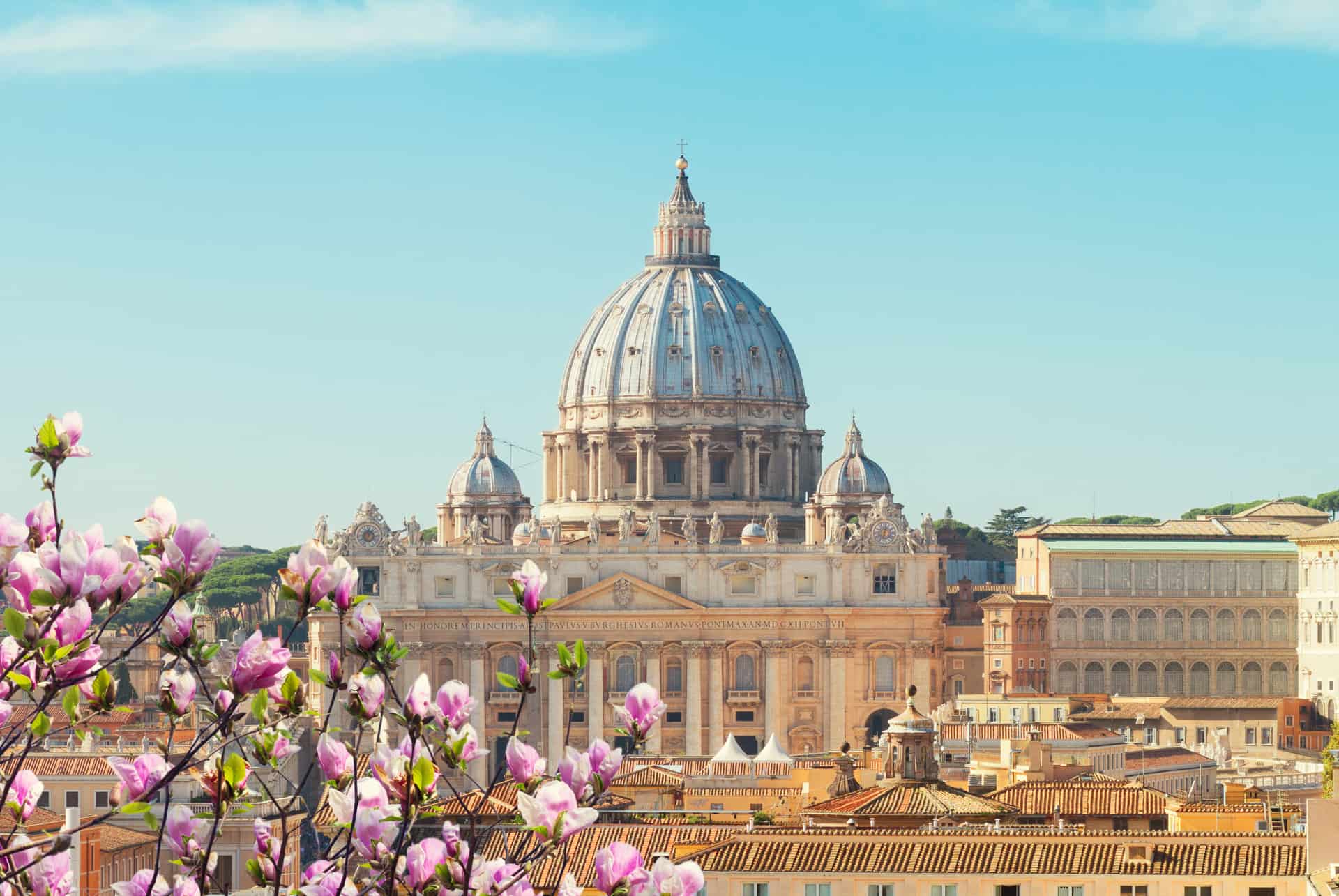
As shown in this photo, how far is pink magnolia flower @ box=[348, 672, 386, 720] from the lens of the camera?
1431 centimetres

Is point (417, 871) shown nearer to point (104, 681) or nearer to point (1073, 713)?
point (104, 681)

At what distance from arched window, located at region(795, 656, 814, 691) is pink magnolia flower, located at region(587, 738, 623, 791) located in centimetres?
12463

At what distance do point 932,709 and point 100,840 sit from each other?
82.2 meters

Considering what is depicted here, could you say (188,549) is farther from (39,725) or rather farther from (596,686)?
(596,686)

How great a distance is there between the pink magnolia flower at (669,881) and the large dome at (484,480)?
479 ft

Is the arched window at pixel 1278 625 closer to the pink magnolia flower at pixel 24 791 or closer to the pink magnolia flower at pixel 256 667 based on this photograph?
the pink magnolia flower at pixel 24 791

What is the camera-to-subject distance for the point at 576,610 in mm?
138375

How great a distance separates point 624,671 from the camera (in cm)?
14025

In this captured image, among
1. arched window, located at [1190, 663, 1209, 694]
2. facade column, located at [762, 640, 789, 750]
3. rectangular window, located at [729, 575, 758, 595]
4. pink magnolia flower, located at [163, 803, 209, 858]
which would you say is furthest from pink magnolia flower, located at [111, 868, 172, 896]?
arched window, located at [1190, 663, 1209, 694]

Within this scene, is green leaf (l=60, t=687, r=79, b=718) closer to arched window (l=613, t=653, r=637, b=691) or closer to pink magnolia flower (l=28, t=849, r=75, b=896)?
pink magnolia flower (l=28, t=849, r=75, b=896)

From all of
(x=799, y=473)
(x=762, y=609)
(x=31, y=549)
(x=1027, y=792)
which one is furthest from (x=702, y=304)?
(x=31, y=549)

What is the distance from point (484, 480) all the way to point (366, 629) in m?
146

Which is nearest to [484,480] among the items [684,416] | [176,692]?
[684,416]

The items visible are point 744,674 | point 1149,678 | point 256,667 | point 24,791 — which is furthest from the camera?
point 1149,678
